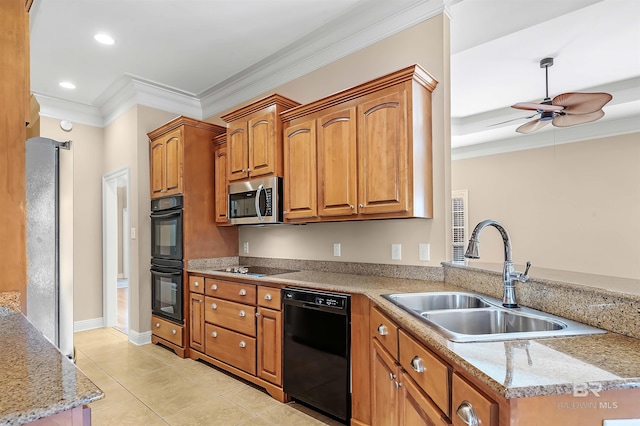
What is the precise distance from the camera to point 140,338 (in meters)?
3.97

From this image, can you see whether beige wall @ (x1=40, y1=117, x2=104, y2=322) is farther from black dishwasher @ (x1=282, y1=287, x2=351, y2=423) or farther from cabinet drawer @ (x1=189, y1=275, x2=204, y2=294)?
black dishwasher @ (x1=282, y1=287, x2=351, y2=423)

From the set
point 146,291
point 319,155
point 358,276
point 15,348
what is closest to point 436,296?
point 358,276

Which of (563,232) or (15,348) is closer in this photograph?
(15,348)

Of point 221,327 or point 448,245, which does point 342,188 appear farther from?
point 221,327

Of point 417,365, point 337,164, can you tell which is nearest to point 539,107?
point 337,164

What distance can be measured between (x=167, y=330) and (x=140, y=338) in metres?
0.50

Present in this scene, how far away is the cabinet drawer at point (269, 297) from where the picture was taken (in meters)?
2.63

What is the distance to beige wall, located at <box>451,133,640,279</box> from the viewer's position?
5.16 m

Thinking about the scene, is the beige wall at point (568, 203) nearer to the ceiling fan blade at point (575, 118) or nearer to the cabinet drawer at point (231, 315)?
the ceiling fan blade at point (575, 118)

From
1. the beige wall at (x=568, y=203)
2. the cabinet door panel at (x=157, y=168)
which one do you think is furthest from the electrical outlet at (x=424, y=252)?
the beige wall at (x=568, y=203)

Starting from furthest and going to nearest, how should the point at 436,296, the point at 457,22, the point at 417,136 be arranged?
the point at 457,22 → the point at 417,136 → the point at 436,296

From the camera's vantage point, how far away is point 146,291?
13.2ft

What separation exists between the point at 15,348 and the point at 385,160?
A: 203 cm

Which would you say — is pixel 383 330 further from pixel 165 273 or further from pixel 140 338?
pixel 140 338
